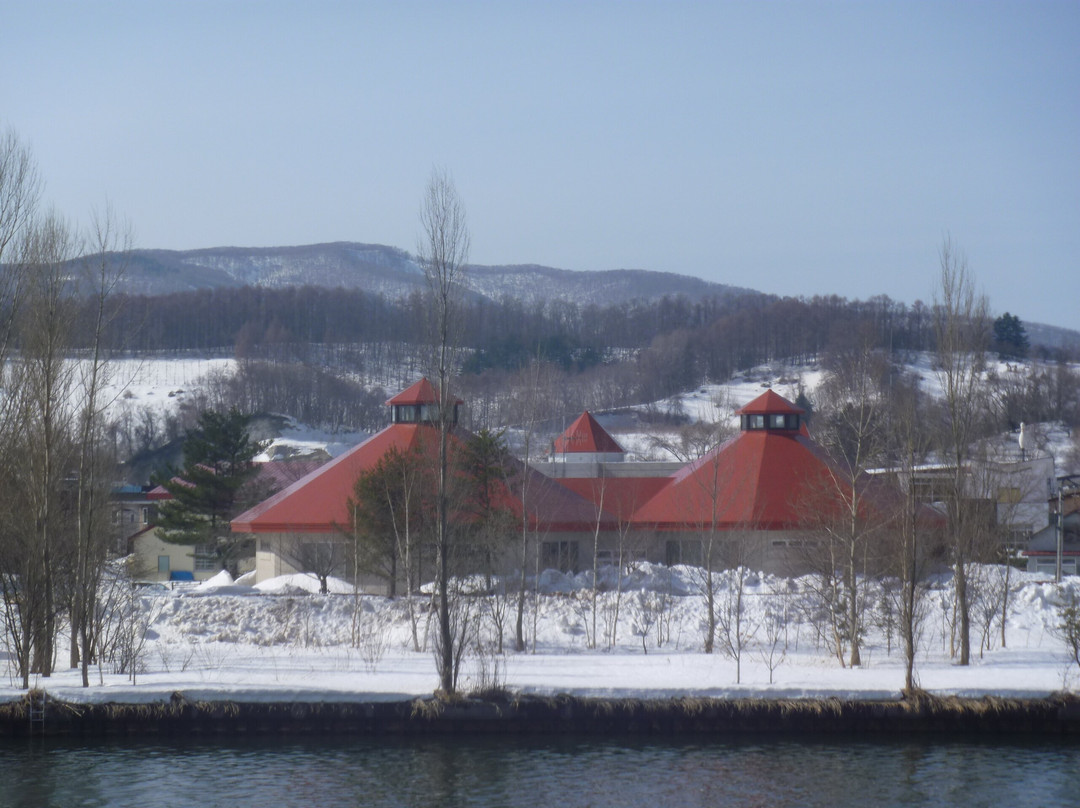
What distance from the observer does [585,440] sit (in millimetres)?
55625

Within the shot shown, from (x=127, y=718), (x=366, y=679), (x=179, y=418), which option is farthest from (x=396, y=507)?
(x=179, y=418)

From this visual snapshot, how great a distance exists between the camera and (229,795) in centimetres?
1306

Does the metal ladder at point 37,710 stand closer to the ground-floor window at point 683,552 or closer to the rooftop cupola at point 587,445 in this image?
the ground-floor window at point 683,552

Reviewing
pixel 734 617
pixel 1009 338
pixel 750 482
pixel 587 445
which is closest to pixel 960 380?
pixel 734 617

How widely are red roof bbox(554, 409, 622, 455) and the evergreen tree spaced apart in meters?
18.9

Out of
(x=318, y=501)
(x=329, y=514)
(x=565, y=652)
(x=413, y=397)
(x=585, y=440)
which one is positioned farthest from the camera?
(x=585, y=440)

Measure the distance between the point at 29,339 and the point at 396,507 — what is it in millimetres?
10184

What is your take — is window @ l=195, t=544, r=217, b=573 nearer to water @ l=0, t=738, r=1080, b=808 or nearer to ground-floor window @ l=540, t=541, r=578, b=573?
ground-floor window @ l=540, t=541, r=578, b=573

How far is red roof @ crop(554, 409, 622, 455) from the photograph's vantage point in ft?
182

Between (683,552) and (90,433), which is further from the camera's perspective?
(683,552)

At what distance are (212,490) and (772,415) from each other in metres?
19.4

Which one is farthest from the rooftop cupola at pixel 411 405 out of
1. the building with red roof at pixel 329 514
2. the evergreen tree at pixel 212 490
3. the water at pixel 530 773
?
the water at pixel 530 773

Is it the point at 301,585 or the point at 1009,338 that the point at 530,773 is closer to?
the point at 301,585

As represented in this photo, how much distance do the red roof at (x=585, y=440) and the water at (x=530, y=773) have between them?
40222 mm
